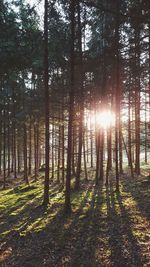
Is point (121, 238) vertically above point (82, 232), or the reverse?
point (121, 238)

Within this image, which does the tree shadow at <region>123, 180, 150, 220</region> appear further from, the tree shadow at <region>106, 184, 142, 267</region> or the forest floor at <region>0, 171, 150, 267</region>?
the tree shadow at <region>106, 184, 142, 267</region>

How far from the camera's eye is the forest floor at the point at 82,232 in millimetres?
8038

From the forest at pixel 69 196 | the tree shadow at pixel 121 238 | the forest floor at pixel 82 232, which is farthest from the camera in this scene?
the forest at pixel 69 196

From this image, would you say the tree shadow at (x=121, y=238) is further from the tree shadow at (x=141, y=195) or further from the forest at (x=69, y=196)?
the tree shadow at (x=141, y=195)

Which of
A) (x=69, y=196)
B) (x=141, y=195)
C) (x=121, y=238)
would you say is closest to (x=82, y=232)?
(x=121, y=238)

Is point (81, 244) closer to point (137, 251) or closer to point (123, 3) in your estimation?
point (137, 251)

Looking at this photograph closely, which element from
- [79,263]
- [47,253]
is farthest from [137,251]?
[47,253]

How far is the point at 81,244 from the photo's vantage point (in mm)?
9078

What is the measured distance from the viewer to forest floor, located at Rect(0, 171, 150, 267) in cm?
804

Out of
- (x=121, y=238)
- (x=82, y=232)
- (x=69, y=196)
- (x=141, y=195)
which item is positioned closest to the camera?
(x=121, y=238)

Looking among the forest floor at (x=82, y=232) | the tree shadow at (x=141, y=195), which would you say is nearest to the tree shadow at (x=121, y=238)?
the forest floor at (x=82, y=232)

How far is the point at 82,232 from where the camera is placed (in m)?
10.1

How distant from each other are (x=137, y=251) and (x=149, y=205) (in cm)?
479

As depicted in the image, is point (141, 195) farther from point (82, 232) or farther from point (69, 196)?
point (82, 232)
